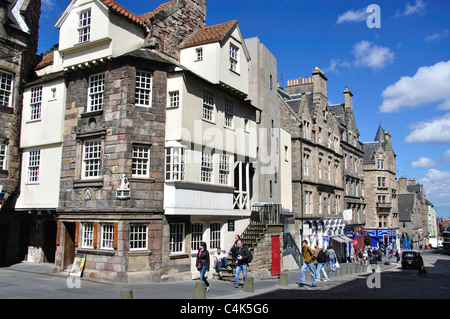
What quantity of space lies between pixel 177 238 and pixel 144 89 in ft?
23.4

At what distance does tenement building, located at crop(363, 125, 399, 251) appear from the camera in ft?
196

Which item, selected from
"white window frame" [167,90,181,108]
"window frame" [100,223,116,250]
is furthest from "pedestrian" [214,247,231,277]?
"white window frame" [167,90,181,108]

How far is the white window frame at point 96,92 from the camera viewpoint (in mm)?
18469

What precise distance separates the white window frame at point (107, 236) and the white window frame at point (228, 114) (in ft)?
27.3

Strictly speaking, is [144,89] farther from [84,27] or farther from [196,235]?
[196,235]

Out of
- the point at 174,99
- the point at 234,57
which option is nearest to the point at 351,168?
the point at 234,57

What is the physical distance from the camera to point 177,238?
18.9m

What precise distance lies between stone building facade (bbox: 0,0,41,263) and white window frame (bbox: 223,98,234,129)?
11.2m

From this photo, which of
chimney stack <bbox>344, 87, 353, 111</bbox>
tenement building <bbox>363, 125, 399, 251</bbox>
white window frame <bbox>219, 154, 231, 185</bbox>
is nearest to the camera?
white window frame <bbox>219, 154, 231, 185</bbox>

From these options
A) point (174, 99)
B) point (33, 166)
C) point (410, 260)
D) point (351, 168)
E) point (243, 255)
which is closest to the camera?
point (243, 255)

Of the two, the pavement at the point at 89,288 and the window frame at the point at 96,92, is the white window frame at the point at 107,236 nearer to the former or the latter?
the pavement at the point at 89,288

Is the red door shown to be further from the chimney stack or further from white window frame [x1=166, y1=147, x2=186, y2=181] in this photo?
the chimney stack

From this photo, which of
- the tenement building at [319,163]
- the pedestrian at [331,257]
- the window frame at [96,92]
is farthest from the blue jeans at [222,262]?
the tenement building at [319,163]

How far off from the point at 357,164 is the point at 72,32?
42520mm
